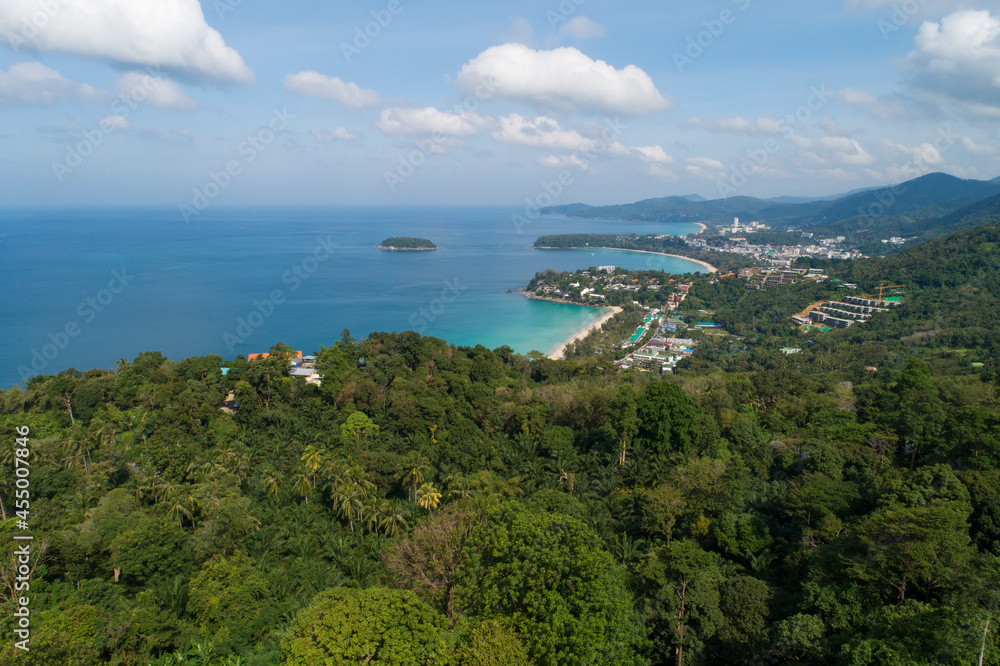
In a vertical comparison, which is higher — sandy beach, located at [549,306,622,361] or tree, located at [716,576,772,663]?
tree, located at [716,576,772,663]

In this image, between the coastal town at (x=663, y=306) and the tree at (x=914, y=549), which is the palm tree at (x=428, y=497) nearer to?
the tree at (x=914, y=549)

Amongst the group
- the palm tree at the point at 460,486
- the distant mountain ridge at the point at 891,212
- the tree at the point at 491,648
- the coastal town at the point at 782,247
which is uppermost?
the distant mountain ridge at the point at 891,212

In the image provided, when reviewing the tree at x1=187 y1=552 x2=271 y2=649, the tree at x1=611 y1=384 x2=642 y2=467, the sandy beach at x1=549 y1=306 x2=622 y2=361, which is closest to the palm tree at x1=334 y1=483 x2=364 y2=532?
the tree at x1=187 y1=552 x2=271 y2=649

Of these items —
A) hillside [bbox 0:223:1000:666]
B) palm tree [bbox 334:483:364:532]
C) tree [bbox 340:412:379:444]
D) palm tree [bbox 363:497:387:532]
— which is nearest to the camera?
hillside [bbox 0:223:1000:666]

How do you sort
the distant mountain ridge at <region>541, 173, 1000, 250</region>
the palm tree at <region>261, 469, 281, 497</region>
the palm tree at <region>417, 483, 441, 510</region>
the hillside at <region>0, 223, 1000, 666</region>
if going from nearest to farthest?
the hillside at <region>0, 223, 1000, 666</region> < the palm tree at <region>417, 483, 441, 510</region> < the palm tree at <region>261, 469, 281, 497</region> < the distant mountain ridge at <region>541, 173, 1000, 250</region>

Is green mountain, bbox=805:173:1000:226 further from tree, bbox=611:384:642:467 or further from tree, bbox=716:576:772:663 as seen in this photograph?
tree, bbox=716:576:772:663

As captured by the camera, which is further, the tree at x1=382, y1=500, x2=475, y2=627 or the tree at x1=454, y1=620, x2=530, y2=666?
the tree at x1=382, y1=500, x2=475, y2=627

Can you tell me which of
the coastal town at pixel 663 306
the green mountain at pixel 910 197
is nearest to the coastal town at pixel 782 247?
the coastal town at pixel 663 306

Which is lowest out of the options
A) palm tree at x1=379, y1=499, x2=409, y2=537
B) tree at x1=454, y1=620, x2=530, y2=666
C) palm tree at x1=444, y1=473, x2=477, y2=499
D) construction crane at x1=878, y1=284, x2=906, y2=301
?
palm tree at x1=379, y1=499, x2=409, y2=537
